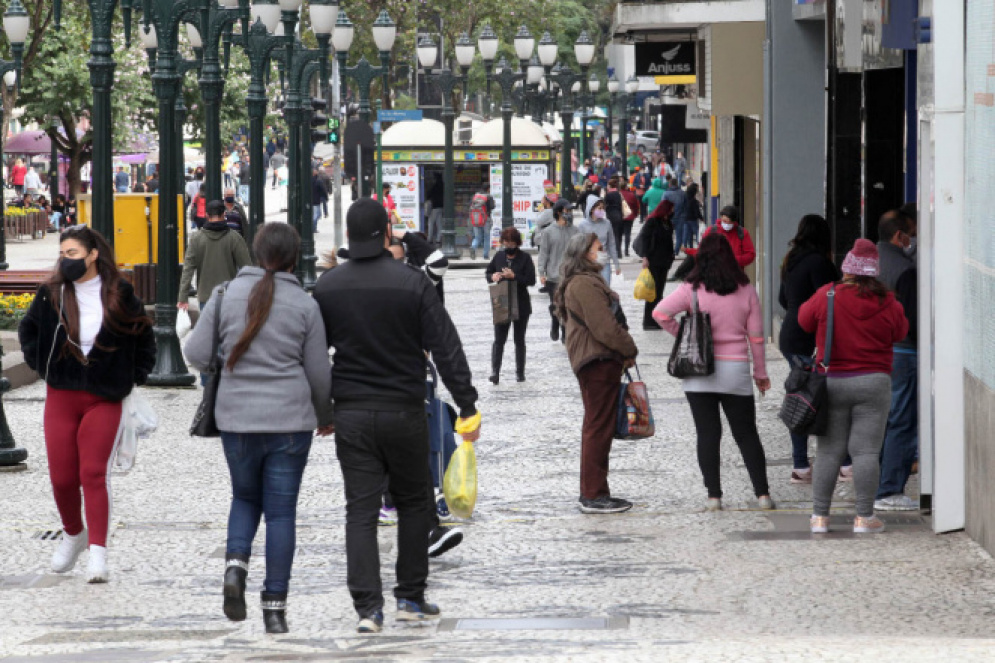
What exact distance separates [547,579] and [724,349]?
7.26ft

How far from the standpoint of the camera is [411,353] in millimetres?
7152

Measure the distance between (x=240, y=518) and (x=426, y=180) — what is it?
102 feet

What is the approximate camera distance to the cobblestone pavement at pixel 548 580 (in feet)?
22.2

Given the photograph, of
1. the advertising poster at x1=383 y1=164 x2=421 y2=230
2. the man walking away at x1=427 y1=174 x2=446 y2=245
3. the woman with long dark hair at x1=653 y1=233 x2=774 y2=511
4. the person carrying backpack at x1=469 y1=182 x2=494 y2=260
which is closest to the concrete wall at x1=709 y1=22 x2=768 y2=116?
the woman with long dark hair at x1=653 y1=233 x2=774 y2=511

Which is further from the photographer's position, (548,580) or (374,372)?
(548,580)

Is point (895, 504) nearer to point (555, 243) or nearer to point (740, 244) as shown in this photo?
point (740, 244)

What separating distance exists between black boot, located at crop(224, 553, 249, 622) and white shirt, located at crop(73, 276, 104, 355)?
4.95 feet

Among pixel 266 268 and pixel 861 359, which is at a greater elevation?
pixel 266 268

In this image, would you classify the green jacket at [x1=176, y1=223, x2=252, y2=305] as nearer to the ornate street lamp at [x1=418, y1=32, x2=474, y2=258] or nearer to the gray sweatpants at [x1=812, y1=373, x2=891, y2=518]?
the gray sweatpants at [x1=812, y1=373, x2=891, y2=518]

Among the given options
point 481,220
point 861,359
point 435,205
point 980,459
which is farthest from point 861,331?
point 435,205

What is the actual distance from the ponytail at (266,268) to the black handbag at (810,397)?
3.15 m

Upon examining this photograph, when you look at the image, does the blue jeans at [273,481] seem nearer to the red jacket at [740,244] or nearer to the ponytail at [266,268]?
the ponytail at [266,268]

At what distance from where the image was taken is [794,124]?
63.2 ft

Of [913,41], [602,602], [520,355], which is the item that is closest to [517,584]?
[602,602]
